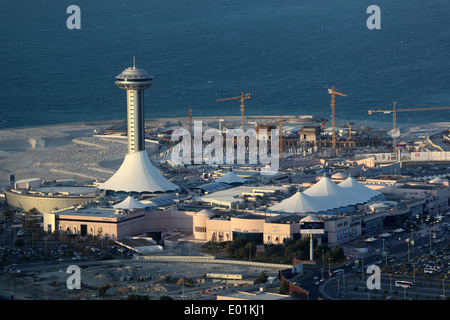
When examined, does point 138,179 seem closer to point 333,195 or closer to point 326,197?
point 326,197

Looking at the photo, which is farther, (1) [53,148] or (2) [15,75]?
(2) [15,75]

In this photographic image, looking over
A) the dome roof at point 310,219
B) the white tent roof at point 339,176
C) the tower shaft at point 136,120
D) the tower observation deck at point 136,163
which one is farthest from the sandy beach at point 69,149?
the dome roof at point 310,219

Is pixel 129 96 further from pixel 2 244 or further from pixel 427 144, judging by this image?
pixel 427 144

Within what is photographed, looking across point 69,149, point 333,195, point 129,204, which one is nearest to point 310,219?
point 333,195

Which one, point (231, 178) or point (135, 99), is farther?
point (231, 178)

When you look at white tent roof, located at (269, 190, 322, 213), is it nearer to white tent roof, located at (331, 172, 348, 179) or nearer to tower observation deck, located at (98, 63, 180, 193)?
tower observation deck, located at (98, 63, 180, 193)

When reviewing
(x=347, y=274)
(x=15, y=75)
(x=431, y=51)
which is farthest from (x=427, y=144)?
(x=15, y=75)
